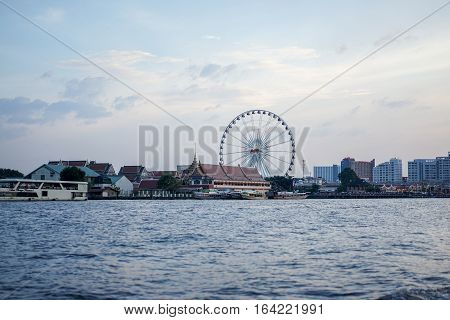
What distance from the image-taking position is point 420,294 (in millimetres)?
12180

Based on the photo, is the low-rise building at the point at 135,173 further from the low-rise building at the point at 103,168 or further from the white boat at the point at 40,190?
the white boat at the point at 40,190

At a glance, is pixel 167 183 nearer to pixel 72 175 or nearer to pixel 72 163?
pixel 72 175

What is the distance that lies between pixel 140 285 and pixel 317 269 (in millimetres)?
4949

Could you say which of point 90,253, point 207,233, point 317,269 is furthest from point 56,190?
point 317,269

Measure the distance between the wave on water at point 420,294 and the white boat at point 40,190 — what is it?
7318 centimetres

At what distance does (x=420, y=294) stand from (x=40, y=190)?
7817 cm

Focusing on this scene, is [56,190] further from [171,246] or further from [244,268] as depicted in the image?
[244,268]

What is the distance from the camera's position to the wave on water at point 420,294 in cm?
1180

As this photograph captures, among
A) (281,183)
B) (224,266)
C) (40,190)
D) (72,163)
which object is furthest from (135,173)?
(224,266)

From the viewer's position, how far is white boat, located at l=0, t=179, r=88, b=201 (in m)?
79.9

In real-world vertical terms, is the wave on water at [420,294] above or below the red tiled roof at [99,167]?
below

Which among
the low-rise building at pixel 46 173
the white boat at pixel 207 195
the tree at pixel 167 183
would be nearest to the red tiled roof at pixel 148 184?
the tree at pixel 167 183

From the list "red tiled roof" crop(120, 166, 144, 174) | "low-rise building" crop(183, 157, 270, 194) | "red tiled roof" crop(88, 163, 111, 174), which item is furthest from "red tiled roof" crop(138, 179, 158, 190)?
"red tiled roof" crop(120, 166, 144, 174)

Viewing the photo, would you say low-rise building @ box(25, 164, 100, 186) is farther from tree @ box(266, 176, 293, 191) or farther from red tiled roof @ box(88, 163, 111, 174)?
tree @ box(266, 176, 293, 191)
